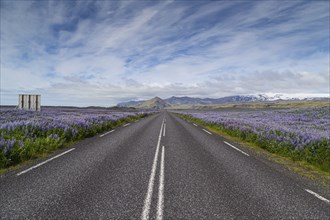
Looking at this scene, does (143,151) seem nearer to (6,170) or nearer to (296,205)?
(6,170)

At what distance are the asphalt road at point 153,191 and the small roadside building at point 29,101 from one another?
975 inches

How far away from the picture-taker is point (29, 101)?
28.3 metres

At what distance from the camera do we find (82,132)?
13.7 meters

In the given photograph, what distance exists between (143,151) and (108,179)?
12.9 feet

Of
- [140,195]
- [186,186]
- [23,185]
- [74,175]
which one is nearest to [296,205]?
[186,186]

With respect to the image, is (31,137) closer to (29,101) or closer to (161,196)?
(161,196)

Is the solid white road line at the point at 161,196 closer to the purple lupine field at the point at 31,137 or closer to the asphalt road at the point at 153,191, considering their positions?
the asphalt road at the point at 153,191

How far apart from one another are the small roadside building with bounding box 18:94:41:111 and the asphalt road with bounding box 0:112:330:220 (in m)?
24.8

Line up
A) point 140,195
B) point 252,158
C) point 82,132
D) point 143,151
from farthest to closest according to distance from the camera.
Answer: point 82,132, point 143,151, point 252,158, point 140,195

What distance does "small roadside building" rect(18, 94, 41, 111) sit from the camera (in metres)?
27.7

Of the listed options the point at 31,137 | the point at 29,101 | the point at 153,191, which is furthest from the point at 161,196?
the point at 29,101

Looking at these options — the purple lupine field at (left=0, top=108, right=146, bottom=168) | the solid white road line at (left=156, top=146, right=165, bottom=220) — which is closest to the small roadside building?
the purple lupine field at (left=0, top=108, right=146, bottom=168)

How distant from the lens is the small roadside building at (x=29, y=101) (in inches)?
1091

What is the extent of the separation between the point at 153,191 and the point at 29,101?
99.4 ft
